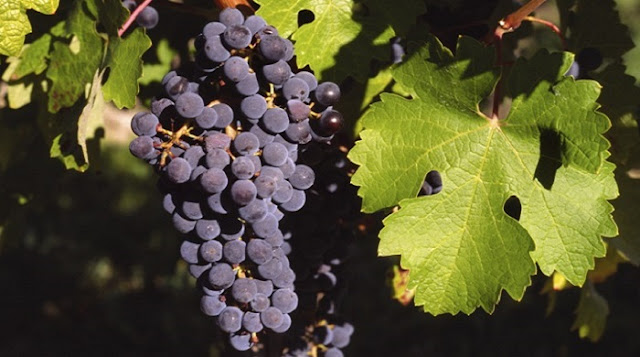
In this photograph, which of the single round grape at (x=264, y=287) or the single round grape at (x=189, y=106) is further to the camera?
the single round grape at (x=264, y=287)

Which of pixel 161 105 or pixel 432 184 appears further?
pixel 432 184

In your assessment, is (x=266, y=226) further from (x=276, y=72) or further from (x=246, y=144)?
(x=276, y=72)

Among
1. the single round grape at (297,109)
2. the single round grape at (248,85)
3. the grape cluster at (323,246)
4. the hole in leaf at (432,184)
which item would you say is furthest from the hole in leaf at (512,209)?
the single round grape at (248,85)

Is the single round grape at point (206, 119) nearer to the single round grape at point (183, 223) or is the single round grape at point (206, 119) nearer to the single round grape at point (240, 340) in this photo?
the single round grape at point (183, 223)

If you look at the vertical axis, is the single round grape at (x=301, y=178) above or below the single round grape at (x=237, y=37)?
below

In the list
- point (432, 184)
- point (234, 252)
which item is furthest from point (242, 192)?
point (432, 184)
